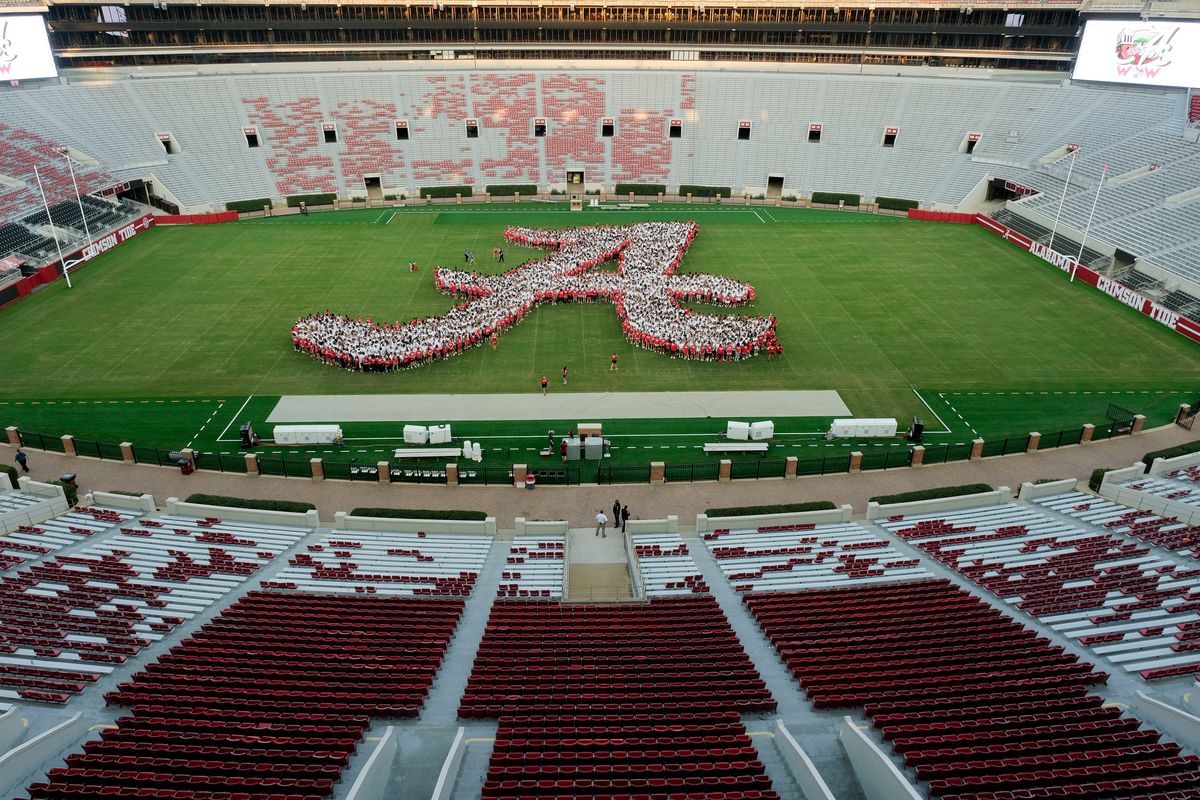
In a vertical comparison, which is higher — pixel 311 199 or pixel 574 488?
pixel 311 199

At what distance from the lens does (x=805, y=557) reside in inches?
821

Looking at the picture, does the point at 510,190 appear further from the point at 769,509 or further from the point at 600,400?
the point at 769,509

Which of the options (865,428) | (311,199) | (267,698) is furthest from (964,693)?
(311,199)

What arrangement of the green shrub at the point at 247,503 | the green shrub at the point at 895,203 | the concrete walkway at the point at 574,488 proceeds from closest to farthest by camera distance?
the green shrub at the point at 247,503 < the concrete walkway at the point at 574,488 < the green shrub at the point at 895,203

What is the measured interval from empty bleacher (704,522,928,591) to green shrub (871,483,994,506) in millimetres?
1948

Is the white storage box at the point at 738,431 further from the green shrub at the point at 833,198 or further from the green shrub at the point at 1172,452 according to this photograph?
the green shrub at the point at 833,198

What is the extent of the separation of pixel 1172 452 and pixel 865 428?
979 cm

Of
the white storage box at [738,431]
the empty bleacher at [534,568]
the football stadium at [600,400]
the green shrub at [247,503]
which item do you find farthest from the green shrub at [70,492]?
the white storage box at [738,431]

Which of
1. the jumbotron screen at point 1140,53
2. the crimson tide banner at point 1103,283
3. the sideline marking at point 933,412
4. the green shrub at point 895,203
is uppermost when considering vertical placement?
the jumbotron screen at point 1140,53

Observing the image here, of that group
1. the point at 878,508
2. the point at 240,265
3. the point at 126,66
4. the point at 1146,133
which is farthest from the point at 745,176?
the point at 126,66

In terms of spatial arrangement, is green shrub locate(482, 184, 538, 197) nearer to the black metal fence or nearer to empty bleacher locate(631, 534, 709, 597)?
the black metal fence

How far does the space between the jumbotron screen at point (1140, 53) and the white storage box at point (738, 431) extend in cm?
5152

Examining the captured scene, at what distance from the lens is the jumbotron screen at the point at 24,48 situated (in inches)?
2324

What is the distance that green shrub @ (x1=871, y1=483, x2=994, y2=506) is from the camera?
24.4m
